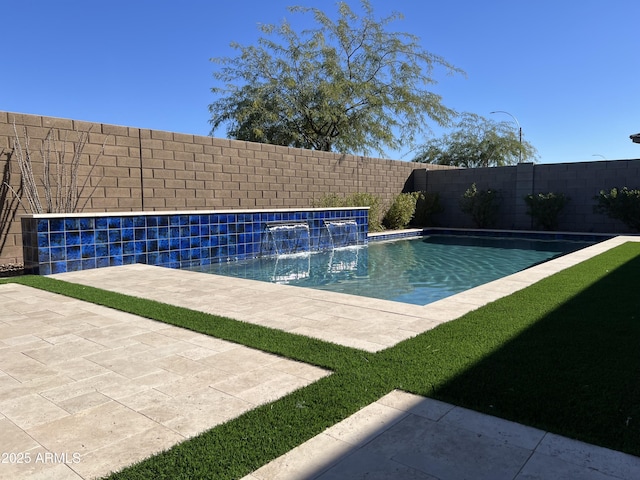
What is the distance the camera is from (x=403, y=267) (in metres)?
9.01

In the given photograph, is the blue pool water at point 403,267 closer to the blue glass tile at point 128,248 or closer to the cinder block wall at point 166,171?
the blue glass tile at point 128,248

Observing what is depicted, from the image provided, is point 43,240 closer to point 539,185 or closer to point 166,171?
point 166,171

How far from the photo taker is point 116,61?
545 inches

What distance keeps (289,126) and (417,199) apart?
646cm

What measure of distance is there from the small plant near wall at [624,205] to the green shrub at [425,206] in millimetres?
5392

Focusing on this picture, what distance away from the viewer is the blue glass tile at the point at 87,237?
7.14 meters

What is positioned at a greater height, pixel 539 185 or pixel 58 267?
pixel 539 185

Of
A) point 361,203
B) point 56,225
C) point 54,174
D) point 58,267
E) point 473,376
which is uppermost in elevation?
point 54,174

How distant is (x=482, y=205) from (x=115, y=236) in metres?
12.5

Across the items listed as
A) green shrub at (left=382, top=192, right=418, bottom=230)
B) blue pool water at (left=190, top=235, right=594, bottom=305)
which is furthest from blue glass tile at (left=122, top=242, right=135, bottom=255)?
green shrub at (left=382, top=192, right=418, bottom=230)

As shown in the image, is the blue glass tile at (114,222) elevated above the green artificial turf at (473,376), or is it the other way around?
the blue glass tile at (114,222)

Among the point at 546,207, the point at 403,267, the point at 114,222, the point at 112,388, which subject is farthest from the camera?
the point at 546,207

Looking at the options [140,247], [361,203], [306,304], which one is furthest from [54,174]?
[361,203]

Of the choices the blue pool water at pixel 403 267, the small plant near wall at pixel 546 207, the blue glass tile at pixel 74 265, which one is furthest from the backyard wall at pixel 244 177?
the blue pool water at pixel 403 267
